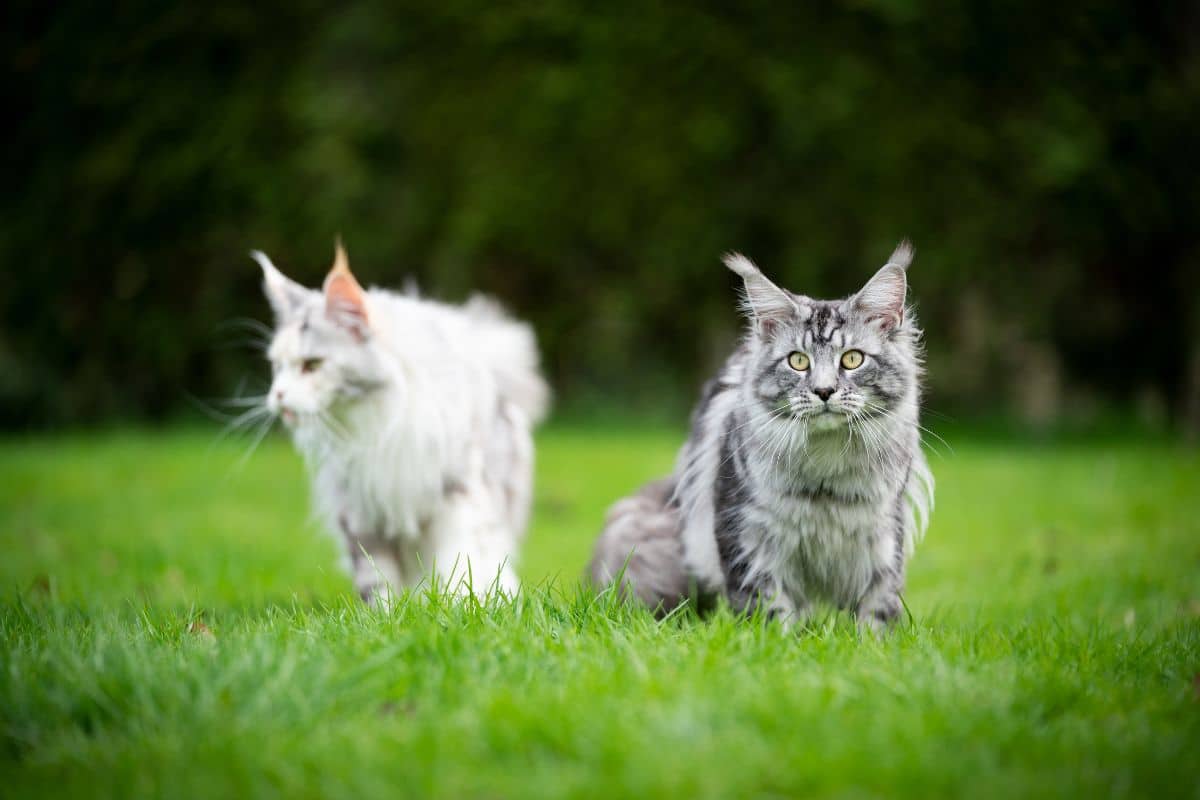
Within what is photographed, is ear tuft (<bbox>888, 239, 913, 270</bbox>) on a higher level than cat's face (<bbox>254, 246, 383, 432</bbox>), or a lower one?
higher

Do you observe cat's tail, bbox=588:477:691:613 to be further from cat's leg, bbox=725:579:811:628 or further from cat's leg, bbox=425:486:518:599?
cat's leg, bbox=425:486:518:599

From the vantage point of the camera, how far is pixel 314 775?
7.41 feet

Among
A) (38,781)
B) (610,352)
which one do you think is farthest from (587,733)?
(610,352)

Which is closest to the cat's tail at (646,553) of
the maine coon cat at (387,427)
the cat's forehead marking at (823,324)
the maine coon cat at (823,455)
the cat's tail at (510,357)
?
the maine coon cat at (823,455)

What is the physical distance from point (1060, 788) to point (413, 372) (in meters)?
3.10

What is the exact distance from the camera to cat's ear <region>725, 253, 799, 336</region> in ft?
11.7

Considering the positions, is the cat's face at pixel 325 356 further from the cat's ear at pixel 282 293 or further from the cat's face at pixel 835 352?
the cat's face at pixel 835 352

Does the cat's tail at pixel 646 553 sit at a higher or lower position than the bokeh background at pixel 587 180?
lower

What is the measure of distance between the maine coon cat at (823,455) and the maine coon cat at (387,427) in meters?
1.27

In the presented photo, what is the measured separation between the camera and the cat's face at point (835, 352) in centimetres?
335

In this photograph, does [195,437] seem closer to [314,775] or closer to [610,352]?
[610,352]

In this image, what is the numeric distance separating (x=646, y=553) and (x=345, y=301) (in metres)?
1.61

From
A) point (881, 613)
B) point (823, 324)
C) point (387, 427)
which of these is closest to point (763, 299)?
point (823, 324)

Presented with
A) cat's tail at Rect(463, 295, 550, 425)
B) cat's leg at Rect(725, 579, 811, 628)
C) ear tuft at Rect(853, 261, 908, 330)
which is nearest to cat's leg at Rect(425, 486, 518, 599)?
cat's tail at Rect(463, 295, 550, 425)
